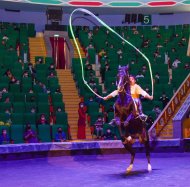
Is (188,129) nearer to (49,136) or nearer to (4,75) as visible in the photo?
(49,136)

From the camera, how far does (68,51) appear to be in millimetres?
26469

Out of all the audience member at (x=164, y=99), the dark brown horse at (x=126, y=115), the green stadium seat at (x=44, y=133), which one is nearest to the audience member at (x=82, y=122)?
the green stadium seat at (x=44, y=133)

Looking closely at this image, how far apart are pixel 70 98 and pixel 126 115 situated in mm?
11166

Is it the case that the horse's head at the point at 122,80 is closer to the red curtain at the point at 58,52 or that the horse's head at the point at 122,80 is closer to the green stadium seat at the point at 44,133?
the green stadium seat at the point at 44,133

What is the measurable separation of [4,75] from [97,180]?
1156 centimetres

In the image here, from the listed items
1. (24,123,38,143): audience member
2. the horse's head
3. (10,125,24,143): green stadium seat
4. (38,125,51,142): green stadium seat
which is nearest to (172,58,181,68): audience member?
(38,125,51,142): green stadium seat

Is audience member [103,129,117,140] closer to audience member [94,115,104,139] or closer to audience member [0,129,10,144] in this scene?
audience member [94,115,104,139]

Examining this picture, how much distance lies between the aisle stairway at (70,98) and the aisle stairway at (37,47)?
11.3 feet

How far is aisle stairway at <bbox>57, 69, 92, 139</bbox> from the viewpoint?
1876 centimetres

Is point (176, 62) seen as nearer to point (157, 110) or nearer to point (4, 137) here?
point (157, 110)

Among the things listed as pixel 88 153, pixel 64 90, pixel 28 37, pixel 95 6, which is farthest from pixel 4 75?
pixel 95 6

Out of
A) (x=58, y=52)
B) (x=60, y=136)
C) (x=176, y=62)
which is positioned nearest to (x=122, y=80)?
(x=60, y=136)

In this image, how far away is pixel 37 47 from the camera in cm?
2653

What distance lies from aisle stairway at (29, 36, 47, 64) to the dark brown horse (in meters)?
15.8
